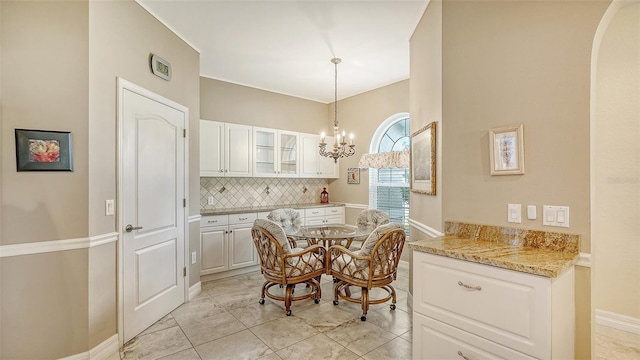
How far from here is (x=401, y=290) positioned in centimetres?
358

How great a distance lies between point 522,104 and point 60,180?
316 centimetres

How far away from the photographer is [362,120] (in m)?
5.22

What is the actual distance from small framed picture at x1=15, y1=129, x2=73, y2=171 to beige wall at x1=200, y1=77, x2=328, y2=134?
2383 millimetres

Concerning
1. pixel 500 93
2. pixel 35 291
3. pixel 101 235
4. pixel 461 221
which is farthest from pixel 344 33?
pixel 35 291

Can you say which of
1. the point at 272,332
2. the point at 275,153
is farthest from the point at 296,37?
the point at 272,332

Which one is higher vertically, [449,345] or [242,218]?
[242,218]

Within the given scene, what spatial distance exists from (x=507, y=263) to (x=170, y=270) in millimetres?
3011

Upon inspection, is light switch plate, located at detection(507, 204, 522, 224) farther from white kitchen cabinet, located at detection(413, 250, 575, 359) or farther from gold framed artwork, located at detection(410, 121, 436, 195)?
gold framed artwork, located at detection(410, 121, 436, 195)

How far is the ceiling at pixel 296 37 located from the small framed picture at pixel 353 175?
1555mm

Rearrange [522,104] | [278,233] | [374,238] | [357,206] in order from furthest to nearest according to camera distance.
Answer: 1. [357,206]
2. [278,233]
3. [374,238]
4. [522,104]

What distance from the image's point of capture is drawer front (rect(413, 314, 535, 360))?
1512mm

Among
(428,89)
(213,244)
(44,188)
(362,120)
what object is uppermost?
(362,120)

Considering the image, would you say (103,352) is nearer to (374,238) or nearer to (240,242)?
(240,242)

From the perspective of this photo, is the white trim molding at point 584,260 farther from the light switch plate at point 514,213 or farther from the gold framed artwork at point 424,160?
the gold framed artwork at point 424,160
